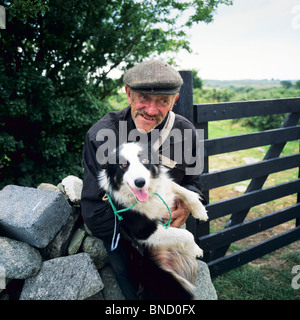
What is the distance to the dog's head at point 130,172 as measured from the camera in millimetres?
1627

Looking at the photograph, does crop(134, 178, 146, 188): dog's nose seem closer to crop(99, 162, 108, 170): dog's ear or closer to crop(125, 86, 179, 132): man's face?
crop(99, 162, 108, 170): dog's ear

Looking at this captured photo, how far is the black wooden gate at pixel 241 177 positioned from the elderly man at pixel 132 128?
2.80 feet

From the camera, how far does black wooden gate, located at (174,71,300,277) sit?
3084 mm

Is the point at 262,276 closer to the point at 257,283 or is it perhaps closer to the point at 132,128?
the point at 257,283

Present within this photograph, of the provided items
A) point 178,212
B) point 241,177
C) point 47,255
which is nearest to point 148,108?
point 178,212

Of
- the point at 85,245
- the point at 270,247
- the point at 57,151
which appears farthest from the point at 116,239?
the point at 270,247

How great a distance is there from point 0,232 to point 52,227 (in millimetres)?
413

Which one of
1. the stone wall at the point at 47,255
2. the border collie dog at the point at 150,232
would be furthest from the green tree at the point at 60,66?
the border collie dog at the point at 150,232

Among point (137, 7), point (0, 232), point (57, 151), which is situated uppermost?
point (137, 7)

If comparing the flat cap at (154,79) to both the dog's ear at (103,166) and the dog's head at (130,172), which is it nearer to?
the dog's head at (130,172)

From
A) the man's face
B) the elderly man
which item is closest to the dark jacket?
the elderly man

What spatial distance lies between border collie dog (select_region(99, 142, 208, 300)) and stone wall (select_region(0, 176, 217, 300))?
46 cm

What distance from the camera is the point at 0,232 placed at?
7.07 ft
